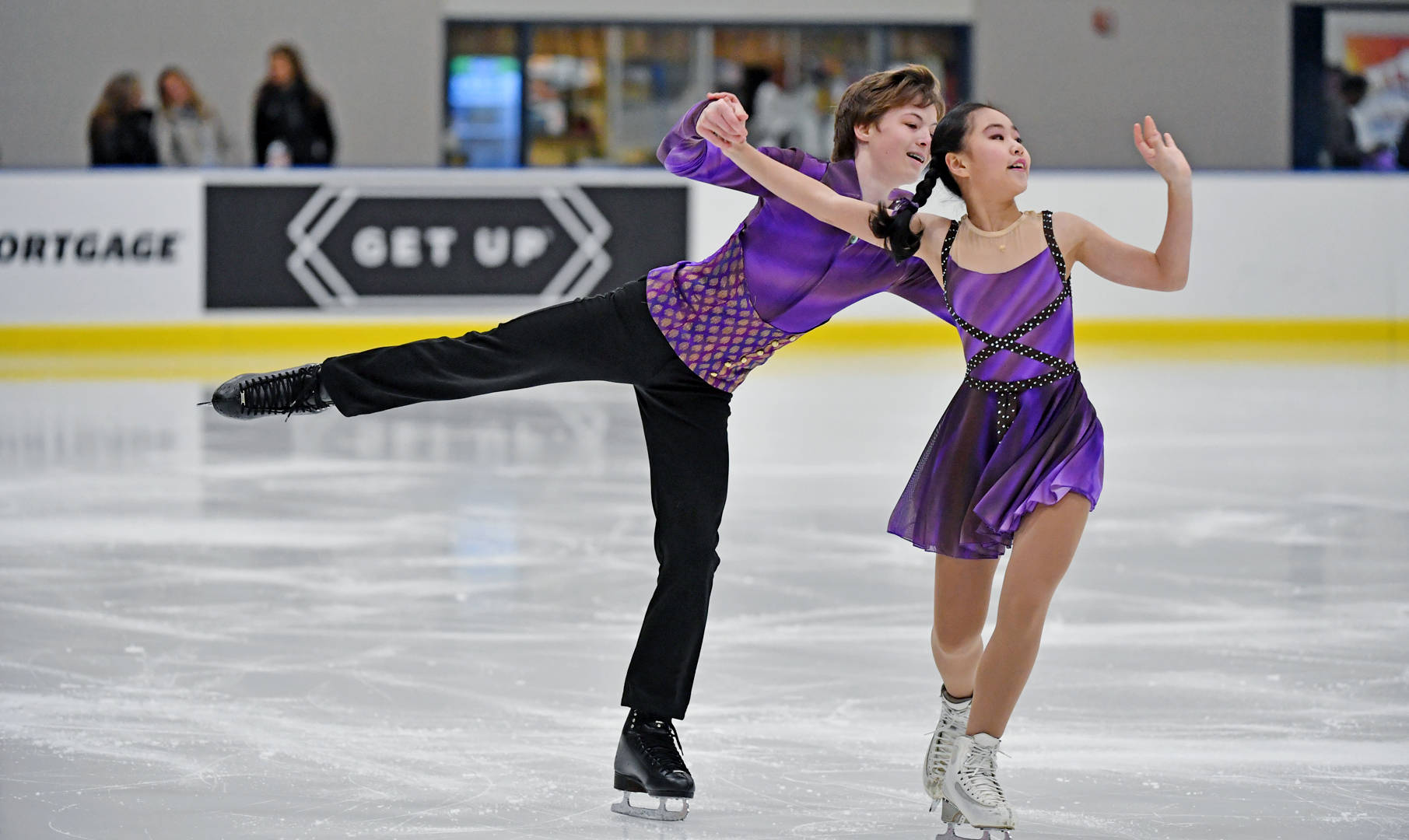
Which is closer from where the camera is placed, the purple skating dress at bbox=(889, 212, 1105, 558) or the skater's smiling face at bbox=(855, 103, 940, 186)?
the purple skating dress at bbox=(889, 212, 1105, 558)

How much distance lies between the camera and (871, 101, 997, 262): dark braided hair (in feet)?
7.75

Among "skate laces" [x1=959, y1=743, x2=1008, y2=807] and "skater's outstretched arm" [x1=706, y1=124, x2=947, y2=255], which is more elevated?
"skater's outstretched arm" [x1=706, y1=124, x2=947, y2=255]

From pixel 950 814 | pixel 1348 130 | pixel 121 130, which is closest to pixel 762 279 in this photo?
pixel 950 814

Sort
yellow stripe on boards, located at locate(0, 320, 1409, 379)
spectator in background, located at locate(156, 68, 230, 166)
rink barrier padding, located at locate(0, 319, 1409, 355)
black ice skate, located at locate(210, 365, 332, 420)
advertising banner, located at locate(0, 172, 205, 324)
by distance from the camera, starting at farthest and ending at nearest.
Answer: spectator in background, located at locate(156, 68, 230, 166)
rink barrier padding, located at locate(0, 319, 1409, 355)
advertising banner, located at locate(0, 172, 205, 324)
yellow stripe on boards, located at locate(0, 320, 1409, 379)
black ice skate, located at locate(210, 365, 332, 420)

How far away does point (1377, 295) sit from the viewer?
1042 cm

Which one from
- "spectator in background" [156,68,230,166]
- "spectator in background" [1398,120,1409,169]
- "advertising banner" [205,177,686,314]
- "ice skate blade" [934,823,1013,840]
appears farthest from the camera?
"spectator in background" [1398,120,1409,169]

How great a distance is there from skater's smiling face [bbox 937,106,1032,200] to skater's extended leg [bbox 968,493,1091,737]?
0.43 metres

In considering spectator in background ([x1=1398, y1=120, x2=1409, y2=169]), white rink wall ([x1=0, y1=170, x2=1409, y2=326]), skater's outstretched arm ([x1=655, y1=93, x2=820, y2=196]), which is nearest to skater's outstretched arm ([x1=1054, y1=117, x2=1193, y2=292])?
skater's outstretched arm ([x1=655, y1=93, x2=820, y2=196])

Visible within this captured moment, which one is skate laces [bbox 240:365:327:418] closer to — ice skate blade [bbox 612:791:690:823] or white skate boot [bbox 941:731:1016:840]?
ice skate blade [bbox 612:791:690:823]

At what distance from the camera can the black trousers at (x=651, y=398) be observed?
265 centimetres

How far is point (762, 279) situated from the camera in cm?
262

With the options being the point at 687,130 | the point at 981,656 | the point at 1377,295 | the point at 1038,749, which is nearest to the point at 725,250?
the point at 687,130

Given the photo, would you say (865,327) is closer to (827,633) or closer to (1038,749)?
(827,633)

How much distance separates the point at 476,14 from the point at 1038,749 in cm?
1171
